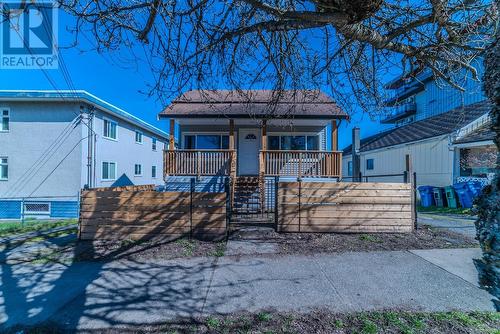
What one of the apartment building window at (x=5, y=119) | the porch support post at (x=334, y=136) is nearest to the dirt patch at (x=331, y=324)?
the porch support post at (x=334, y=136)

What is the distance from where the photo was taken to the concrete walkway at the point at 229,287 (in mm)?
3104

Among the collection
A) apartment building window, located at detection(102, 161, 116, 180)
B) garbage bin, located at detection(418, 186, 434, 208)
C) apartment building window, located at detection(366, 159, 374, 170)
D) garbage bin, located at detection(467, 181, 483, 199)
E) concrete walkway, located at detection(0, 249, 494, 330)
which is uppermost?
apartment building window, located at detection(366, 159, 374, 170)

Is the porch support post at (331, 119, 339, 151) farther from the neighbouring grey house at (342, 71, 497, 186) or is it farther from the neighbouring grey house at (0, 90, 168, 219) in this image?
the neighbouring grey house at (0, 90, 168, 219)

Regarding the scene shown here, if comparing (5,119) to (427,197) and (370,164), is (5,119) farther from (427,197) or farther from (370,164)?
A: (370,164)

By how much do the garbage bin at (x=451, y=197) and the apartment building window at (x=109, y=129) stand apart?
60.7 feet

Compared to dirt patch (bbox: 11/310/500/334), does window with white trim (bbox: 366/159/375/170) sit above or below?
above

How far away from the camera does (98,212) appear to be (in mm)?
6156

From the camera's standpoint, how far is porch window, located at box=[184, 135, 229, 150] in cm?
1334

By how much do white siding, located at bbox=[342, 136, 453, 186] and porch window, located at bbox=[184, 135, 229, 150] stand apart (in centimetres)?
909

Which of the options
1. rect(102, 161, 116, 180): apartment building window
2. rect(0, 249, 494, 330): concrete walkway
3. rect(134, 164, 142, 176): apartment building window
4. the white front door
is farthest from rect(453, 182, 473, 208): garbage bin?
rect(134, 164, 142, 176): apartment building window

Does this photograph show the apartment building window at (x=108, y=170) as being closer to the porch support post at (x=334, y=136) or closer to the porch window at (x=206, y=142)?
the porch window at (x=206, y=142)

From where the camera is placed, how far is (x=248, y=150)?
44.3 ft

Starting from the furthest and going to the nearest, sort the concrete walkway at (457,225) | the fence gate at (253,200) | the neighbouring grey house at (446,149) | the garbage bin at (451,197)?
the garbage bin at (451,197) → the neighbouring grey house at (446,149) → the fence gate at (253,200) → the concrete walkway at (457,225)

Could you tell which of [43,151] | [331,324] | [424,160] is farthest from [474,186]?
[43,151]
